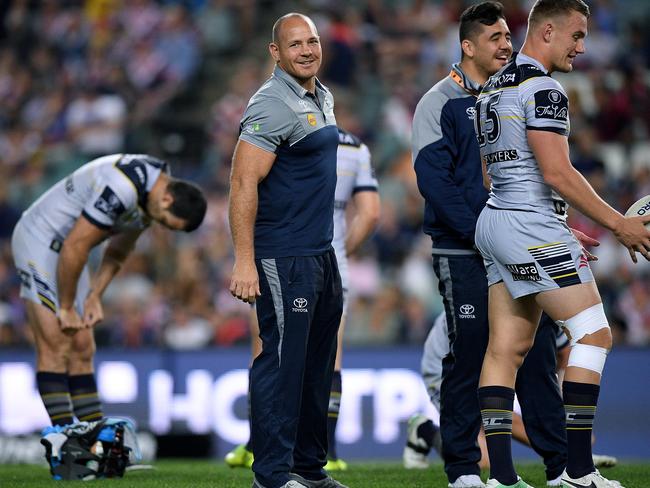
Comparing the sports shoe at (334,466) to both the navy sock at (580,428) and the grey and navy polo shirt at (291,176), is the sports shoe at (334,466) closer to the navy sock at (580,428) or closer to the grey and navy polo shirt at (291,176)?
the grey and navy polo shirt at (291,176)

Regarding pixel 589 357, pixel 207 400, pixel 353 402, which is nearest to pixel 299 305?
pixel 589 357

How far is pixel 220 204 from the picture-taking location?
14.9 metres

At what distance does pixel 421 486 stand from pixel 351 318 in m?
6.54

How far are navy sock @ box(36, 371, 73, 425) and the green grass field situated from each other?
41cm

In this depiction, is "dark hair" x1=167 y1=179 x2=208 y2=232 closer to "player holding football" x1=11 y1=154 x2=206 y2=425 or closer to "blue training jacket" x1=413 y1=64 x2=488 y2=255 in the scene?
"player holding football" x1=11 y1=154 x2=206 y2=425

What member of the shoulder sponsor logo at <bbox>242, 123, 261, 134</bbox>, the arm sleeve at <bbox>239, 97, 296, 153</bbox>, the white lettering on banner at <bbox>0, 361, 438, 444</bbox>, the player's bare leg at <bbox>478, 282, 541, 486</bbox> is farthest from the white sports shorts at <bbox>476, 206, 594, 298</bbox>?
the white lettering on banner at <bbox>0, 361, 438, 444</bbox>

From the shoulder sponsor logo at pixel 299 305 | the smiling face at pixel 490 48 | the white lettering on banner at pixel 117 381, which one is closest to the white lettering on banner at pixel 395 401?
the white lettering on banner at pixel 117 381

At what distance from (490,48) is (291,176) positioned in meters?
1.57

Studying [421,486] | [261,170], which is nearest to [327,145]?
[261,170]

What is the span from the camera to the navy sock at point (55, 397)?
8.12 meters

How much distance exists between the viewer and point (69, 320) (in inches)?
316

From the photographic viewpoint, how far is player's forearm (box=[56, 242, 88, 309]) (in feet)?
25.8

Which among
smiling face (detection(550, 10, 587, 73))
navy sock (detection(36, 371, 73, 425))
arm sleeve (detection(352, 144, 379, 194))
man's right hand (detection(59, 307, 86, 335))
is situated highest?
smiling face (detection(550, 10, 587, 73))

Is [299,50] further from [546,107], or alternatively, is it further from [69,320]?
[69,320]
